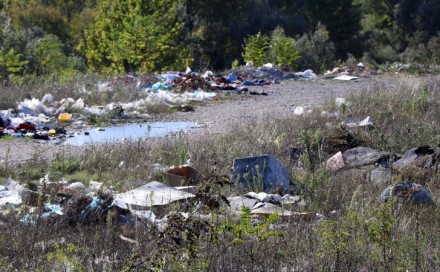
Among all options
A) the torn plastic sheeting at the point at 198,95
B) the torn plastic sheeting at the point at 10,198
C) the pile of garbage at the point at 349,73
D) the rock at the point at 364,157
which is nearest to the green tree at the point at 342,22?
the pile of garbage at the point at 349,73

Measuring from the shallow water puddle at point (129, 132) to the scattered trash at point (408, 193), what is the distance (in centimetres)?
436

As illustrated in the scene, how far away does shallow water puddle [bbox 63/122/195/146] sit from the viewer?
34.5ft

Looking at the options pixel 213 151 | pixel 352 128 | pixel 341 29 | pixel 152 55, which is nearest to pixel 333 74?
pixel 152 55

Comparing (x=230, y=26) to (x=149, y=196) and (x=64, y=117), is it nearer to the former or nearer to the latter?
(x=64, y=117)

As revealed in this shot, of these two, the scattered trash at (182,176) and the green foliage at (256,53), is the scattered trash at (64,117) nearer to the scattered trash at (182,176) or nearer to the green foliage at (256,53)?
the scattered trash at (182,176)

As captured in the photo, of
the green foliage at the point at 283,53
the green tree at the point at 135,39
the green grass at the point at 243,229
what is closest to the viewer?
the green grass at the point at 243,229

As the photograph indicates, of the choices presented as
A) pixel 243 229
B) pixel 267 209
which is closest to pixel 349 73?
pixel 267 209

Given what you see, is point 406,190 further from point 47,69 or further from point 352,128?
point 47,69

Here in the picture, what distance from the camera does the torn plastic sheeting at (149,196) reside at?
6.06 meters

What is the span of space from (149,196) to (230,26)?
3079 centimetres

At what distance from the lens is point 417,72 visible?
21.0 metres

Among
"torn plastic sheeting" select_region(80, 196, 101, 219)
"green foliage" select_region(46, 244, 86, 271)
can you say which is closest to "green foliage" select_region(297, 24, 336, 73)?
"torn plastic sheeting" select_region(80, 196, 101, 219)

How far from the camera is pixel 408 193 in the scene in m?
6.43

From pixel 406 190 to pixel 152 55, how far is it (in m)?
17.9
